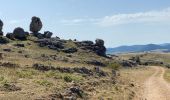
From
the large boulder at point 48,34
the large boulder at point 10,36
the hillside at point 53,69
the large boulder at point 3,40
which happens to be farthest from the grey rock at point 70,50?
the large boulder at point 3,40

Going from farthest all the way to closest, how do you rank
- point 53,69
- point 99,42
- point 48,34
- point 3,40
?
point 99,42, point 48,34, point 3,40, point 53,69

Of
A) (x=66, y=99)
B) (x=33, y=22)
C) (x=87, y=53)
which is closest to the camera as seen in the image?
(x=66, y=99)

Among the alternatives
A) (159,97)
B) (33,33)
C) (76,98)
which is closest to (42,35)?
(33,33)

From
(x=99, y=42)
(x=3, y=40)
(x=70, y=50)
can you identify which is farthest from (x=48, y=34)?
(x=3, y=40)

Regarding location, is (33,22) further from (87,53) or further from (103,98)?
(103,98)

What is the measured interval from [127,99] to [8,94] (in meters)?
23.6

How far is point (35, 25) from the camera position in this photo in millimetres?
179500

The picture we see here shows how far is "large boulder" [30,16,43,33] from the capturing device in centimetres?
17950

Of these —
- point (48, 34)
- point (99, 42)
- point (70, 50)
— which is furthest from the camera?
point (99, 42)

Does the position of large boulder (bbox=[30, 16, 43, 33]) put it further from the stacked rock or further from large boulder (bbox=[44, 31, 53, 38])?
the stacked rock

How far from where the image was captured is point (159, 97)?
6719 cm

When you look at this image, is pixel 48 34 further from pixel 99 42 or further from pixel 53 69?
pixel 53 69

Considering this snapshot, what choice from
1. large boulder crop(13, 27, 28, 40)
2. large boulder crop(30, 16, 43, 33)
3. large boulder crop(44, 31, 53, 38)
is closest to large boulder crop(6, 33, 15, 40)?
large boulder crop(13, 27, 28, 40)

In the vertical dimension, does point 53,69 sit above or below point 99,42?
below
